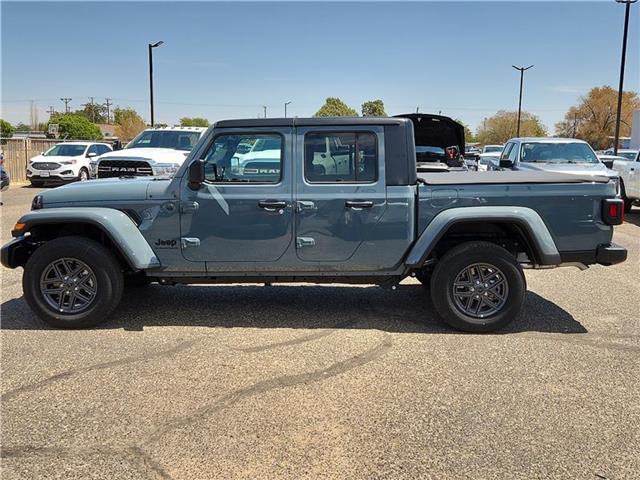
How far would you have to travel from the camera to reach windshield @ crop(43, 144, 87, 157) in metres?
22.8

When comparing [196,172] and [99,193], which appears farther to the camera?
[99,193]

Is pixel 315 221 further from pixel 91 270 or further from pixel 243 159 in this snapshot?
pixel 91 270

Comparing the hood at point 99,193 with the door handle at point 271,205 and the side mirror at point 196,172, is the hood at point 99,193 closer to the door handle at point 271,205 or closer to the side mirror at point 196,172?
the side mirror at point 196,172

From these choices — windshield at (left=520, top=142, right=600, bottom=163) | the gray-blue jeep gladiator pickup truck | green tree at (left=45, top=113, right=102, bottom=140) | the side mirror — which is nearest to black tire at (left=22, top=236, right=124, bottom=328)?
the gray-blue jeep gladiator pickup truck

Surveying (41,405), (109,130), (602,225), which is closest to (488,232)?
(602,225)

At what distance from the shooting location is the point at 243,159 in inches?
207

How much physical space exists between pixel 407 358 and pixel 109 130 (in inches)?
4464

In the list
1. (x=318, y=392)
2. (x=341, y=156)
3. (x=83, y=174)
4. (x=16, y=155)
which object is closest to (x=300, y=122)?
(x=341, y=156)

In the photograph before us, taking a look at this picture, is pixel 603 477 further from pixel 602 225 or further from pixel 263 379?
pixel 602 225

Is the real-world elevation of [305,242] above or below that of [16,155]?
below

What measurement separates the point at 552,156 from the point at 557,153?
0.61 ft

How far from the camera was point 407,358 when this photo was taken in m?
4.55

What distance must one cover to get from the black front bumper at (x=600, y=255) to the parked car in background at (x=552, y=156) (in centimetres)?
813

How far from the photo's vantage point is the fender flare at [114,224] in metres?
5.02
